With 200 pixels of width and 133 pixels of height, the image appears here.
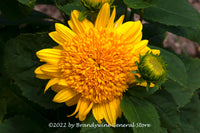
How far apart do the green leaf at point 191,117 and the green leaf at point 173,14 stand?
96 centimetres

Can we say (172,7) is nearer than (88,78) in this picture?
No

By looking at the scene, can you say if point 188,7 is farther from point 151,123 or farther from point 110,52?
point 151,123

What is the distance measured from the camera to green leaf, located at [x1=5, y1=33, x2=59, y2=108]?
4.79ft

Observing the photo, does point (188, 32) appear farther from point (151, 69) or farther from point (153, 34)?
point (151, 69)

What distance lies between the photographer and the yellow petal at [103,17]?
1083 mm

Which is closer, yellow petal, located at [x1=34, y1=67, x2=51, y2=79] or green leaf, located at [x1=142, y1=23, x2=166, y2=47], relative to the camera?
yellow petal, located at [x1=34, y1=67, x2=51, y2=79]

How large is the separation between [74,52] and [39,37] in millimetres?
480

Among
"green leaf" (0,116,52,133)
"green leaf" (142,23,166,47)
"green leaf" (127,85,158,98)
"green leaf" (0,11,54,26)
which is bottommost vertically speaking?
"green leaf" (0,116,52,133)

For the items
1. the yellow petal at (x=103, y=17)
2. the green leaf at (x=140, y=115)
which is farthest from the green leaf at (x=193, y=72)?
the yellow petal at (x=103, y=17)

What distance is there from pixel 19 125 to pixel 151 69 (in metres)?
1.21

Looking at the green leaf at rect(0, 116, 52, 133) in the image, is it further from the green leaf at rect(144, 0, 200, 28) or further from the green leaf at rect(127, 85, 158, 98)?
the green leaf at rect(144, 0, 200, 28)

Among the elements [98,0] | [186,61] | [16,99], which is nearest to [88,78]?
[98,0]

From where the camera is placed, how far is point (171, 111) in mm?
1359

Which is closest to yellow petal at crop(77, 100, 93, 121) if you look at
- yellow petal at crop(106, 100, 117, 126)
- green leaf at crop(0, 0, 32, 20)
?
yellow petal at crop(106, 100, 117, 126)
